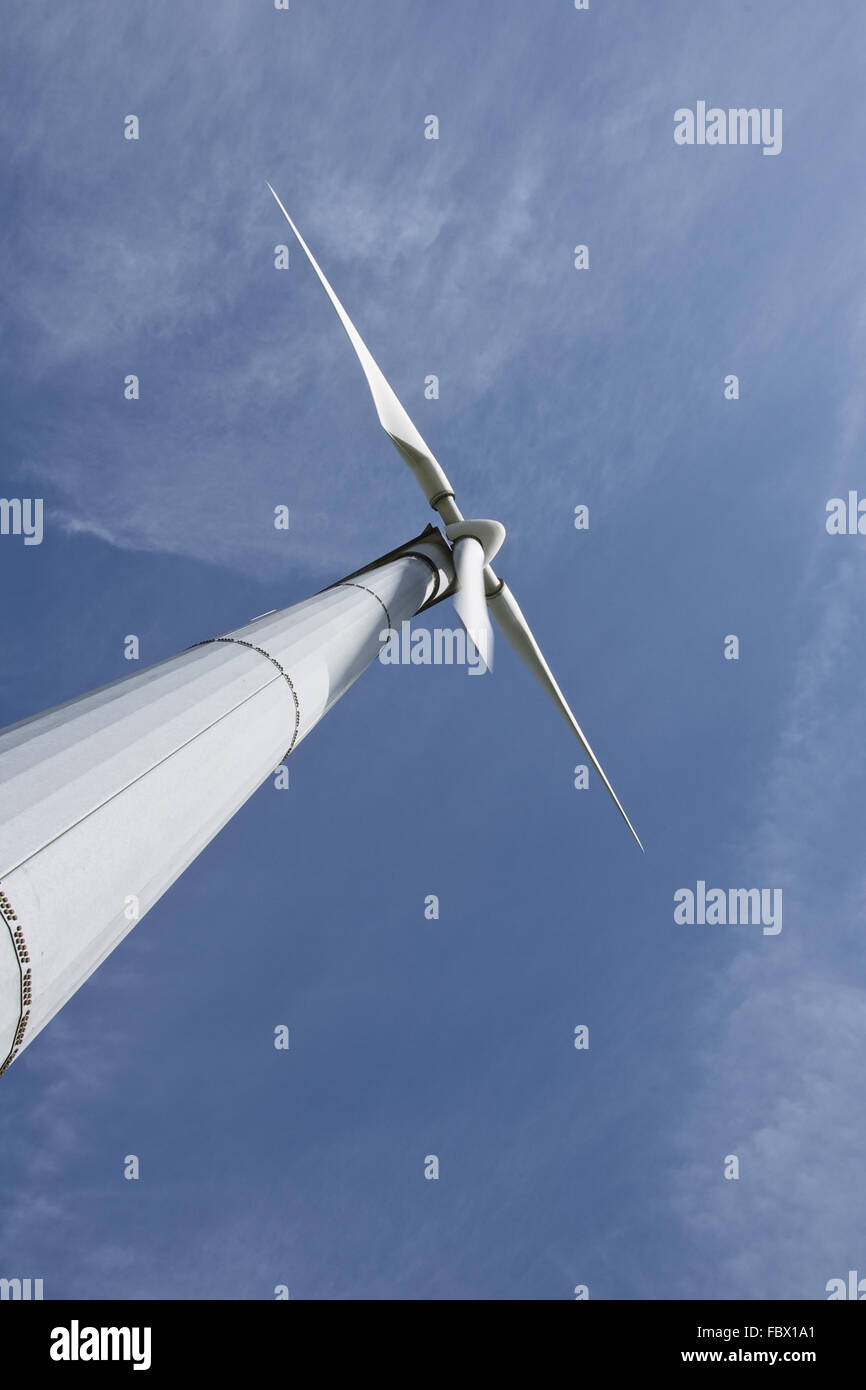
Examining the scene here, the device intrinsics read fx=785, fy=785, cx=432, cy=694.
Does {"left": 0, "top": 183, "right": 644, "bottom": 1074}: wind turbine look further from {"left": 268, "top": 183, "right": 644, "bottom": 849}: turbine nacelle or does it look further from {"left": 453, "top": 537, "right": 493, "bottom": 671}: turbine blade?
{"left": 268, "top": 183, "right": 644, "bottom": 849}: turbine nacelle

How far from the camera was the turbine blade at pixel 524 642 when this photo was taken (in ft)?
84.4

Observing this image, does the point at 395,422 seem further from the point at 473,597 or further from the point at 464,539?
the point at 473,597

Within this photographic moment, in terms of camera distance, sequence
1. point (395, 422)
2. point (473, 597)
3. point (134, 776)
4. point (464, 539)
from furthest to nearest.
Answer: point (395, 422) → point (464, 539) → point (473, 597) → point (134, 776)

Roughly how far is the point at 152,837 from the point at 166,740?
1.25 m

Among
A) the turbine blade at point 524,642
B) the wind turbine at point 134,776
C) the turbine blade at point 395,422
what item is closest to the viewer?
the wind turbine at point 134,776

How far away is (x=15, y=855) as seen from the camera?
23.2ft

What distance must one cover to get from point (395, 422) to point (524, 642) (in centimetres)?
812

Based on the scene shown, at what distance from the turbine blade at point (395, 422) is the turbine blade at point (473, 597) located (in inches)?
109

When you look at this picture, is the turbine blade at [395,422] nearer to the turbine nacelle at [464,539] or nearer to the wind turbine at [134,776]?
the turbine nacelle at [464,539]

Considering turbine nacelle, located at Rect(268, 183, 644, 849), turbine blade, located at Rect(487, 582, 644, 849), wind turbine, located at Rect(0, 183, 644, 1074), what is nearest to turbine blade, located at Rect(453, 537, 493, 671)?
turbine nacelle, located at Rect(268, 183, 644, 849)

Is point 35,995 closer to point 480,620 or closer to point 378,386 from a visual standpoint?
point 480,620

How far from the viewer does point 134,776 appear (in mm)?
8867

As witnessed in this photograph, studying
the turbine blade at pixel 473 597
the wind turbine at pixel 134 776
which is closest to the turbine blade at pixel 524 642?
the turbine blade at pixel 473 597

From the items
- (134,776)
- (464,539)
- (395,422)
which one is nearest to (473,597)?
(464,539)
